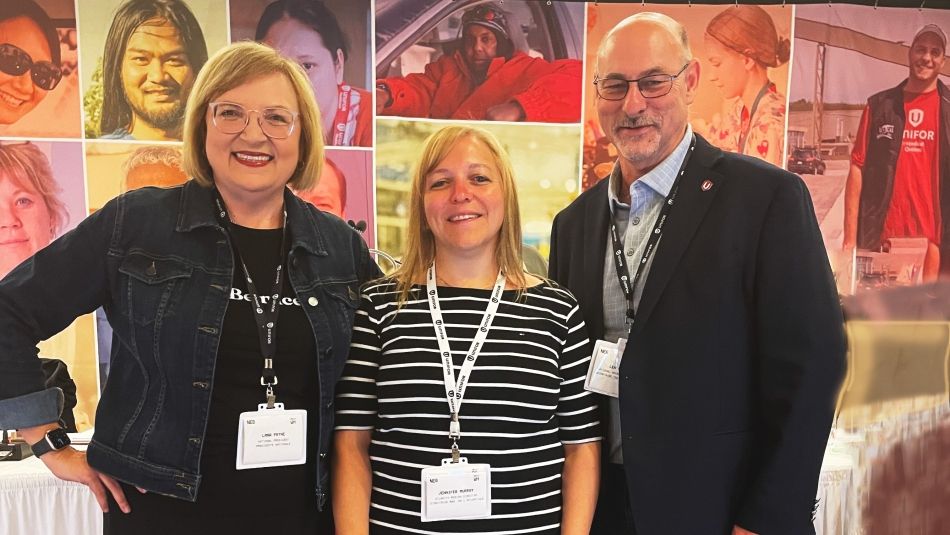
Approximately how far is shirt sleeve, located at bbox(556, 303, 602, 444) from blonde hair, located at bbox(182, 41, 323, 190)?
80 centimetres

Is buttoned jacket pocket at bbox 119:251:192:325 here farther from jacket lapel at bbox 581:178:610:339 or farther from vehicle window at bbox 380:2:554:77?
vehicle window at bbox 380:2:554:77

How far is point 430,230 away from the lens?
5.30 ft

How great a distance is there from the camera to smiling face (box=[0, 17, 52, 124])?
3799mm

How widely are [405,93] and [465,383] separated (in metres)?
3.00

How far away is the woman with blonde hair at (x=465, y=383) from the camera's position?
1.42 meters

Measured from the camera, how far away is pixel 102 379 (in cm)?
397

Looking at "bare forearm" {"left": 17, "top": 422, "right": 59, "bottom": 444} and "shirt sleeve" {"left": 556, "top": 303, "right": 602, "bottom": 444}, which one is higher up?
"shirt sleeve" {"left": 556, "top": 303, "right": 602, "bottom": 444}

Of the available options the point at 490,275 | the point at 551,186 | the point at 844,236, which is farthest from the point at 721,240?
the point at 844,236

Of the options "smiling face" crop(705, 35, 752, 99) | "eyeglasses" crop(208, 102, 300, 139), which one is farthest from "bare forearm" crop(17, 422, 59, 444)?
"smiling face" crop(705, 35, 752, 99)

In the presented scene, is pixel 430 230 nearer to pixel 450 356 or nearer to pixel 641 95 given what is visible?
pixel 450 356

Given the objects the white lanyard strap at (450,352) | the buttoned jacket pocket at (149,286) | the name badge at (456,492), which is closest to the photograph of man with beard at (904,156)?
the white lanyard strap at (450,352)

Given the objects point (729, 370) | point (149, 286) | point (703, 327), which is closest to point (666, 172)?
point (703, 327)

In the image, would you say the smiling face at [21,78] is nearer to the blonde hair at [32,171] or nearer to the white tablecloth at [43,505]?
the blonde hair at [32,171]

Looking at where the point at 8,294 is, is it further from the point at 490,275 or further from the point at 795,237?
the point at 795,237
